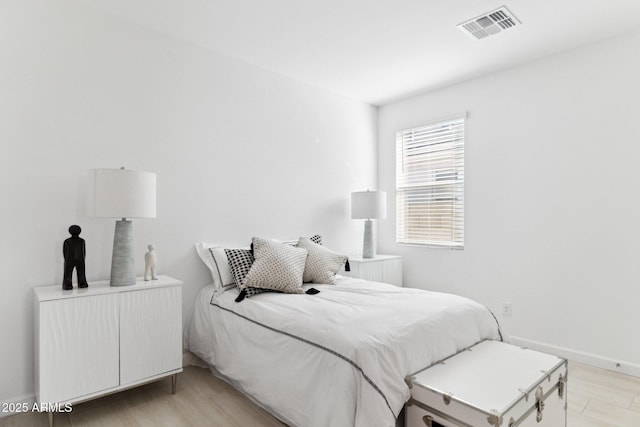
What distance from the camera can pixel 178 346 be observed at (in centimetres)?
244

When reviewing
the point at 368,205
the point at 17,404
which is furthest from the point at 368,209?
the point at 17,404

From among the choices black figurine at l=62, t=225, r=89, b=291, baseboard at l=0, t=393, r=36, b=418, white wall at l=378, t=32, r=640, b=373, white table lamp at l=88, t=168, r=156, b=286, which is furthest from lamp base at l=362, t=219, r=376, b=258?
baseboard at l=0, t=393, r=36, b=418

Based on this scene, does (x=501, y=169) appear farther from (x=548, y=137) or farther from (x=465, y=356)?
(x=465, y=356)

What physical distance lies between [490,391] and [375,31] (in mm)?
2456

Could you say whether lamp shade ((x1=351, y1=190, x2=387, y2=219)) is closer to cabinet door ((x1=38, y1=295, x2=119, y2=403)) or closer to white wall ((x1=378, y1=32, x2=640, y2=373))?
white wall ((x1=378, y1=32, x2=640, y2=373))

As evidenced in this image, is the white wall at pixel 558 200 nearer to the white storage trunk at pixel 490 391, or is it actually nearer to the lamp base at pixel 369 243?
the lamp base at pixel 369 243

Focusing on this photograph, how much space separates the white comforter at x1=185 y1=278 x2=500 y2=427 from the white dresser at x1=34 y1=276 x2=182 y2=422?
0.37 metres

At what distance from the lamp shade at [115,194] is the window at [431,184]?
9.66 ft

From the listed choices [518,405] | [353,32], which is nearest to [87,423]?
[518,405]

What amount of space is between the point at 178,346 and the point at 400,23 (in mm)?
2732

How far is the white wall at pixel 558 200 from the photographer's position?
2803 mm

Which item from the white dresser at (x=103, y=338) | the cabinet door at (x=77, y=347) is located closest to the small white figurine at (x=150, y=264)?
the white dresser at (x=103, y=338)

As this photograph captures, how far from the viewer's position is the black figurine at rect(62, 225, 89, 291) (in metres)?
2.17

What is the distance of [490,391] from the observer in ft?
5.25
